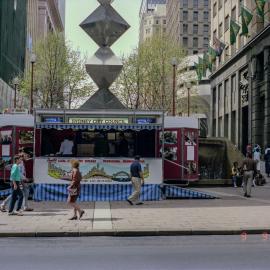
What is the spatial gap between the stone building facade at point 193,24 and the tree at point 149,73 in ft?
257

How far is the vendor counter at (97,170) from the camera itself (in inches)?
821

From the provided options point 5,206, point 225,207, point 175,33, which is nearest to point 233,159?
point 225,207

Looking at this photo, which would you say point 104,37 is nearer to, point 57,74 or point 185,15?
point 57,74

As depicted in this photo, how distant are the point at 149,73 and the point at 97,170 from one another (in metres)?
34.3

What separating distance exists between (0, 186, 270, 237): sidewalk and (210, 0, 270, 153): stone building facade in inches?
1089

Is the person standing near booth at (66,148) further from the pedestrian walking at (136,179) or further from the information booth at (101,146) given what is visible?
the pedestrian walking at (136,179)

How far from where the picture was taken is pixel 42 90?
54.4 meters

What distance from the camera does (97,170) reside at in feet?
68.8

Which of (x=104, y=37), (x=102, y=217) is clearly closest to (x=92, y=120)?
(x=104, y=37)

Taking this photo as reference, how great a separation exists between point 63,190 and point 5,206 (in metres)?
3.33

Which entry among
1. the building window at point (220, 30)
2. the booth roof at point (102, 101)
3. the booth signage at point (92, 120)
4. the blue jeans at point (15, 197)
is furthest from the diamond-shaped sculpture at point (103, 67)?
the building window at point (220, 30)

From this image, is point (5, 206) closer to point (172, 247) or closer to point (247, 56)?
point (172, 247)

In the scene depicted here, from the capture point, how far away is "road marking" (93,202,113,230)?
13.7 m

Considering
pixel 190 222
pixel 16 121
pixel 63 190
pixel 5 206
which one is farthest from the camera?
pixel 16 121
